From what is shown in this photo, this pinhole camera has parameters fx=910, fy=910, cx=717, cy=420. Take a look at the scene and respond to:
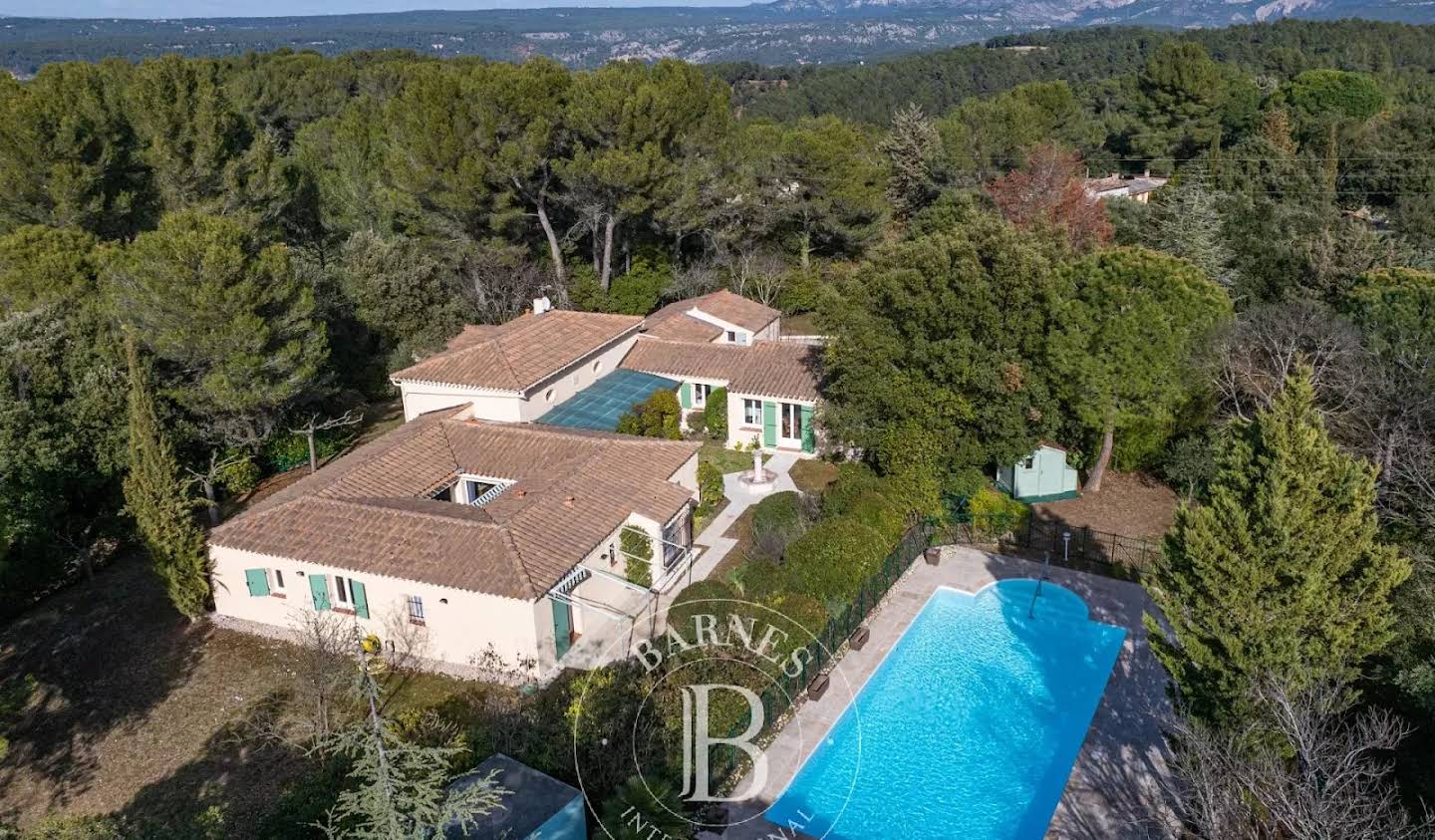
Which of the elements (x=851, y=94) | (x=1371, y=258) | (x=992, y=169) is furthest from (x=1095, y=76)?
(x=1371, y=258)

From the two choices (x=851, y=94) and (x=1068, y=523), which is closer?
(x=1068, y=523)

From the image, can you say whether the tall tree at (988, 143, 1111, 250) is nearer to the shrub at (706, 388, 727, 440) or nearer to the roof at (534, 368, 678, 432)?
the shrub at (706, 388, 727, 440)

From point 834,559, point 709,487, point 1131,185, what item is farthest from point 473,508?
point 1131,185

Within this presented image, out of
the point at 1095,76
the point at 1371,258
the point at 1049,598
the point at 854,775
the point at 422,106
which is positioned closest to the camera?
the point at 854,775

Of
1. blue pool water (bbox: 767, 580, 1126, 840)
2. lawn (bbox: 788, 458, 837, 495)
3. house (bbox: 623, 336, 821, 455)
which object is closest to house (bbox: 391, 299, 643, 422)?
house (bbox: 623, 336, 821, 455)

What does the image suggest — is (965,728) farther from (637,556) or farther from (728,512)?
(728,512)

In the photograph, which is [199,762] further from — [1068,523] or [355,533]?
[1068,523]
